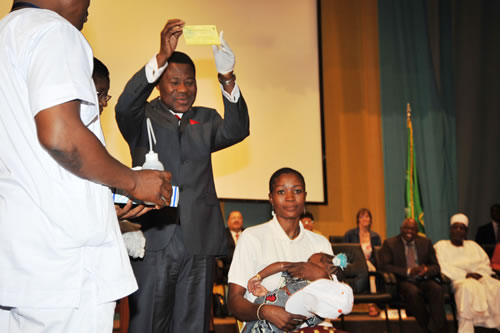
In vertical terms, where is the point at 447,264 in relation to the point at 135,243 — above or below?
below

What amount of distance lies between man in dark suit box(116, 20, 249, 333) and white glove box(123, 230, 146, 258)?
170 mm

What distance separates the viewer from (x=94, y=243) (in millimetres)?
1514

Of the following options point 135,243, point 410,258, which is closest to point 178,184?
point 135,243

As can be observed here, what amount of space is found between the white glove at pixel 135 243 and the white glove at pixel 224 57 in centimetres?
91

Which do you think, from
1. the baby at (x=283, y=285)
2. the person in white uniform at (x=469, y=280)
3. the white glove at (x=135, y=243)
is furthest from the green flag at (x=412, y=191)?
the white glove at (x=135, y=243)

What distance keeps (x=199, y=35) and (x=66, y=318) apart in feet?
4.58

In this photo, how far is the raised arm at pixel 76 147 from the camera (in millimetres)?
1418

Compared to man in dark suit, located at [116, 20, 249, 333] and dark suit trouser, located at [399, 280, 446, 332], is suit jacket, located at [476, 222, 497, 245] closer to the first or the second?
dark suit trouser, located at [399, 280, 446, 332]

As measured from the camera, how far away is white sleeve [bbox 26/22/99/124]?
1.42 m

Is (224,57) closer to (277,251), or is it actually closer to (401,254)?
(277,251)

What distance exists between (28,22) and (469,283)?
22.0 ft

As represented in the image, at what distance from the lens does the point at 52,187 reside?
58.0 inches

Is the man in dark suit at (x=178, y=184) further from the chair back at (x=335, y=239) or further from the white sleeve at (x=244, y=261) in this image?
the chair back at (x=335, y=239)

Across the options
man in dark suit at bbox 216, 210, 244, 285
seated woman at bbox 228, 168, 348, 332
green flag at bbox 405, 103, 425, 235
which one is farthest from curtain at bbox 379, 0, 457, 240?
seated woman at bbox 228, 168, 348, 332
